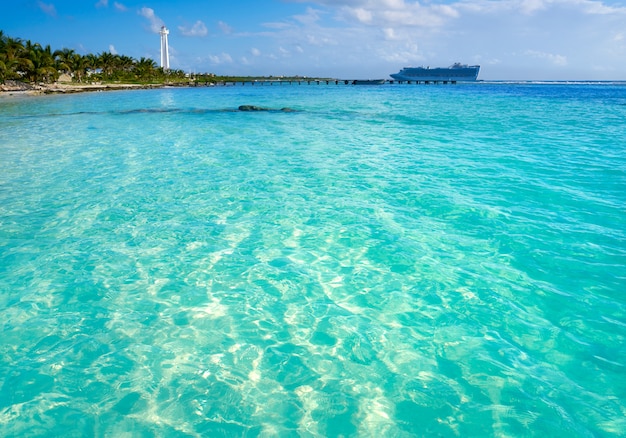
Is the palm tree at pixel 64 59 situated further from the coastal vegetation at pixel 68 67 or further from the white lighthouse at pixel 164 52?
the white lighthouse at pixel 164 52

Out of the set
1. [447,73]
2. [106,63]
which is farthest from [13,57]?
[447,73]

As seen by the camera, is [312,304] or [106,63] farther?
[106,63]

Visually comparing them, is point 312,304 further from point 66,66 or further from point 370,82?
point 370,82

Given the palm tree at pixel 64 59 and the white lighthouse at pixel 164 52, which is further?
the white lighthouse at pixel 164 52

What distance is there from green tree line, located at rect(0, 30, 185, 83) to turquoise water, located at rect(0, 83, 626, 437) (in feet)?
243

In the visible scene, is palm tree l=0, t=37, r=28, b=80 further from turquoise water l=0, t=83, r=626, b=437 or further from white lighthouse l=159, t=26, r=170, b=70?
white lighthouse l=159, t=26, r=170, b=70

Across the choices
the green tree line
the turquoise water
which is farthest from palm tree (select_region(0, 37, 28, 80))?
the turquoise water

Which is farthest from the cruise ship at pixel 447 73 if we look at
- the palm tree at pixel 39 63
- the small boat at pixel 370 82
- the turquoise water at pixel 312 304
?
the turquoise water at pixel 312 304

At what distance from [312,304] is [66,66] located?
102 metres

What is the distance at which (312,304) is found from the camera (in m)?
6.27

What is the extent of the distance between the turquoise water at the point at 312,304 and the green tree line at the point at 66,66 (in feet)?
243

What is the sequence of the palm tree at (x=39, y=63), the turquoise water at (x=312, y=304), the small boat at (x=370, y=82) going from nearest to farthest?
1. the turquoise water at (x=312, y=304)
2. the palm tree at (x=39, y=63)
3. the small boat at (x=370, y=82)

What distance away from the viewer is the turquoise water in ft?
14.0

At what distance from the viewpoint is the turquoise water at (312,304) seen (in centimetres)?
425
